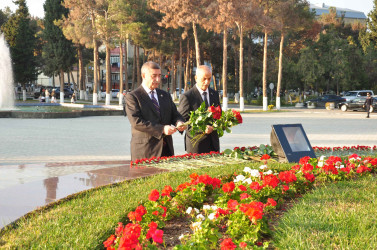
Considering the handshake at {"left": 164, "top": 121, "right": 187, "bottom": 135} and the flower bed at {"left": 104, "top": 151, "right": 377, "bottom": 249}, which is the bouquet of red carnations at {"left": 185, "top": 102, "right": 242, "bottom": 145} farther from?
the flower bed at {"left": 104, "top": 151, "right": 377, "bottom": 249}

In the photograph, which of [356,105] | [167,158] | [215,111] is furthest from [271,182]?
[356,105]

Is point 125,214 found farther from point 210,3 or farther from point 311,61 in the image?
point 311,61

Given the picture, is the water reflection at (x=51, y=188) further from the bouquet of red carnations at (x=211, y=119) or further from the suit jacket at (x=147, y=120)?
the bouquet of red carnations at (x=211, y=119)

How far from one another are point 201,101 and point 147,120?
0.96 metres

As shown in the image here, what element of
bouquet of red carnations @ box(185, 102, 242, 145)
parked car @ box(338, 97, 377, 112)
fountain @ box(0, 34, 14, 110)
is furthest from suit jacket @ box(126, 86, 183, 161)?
parked car @ box(338, 97, 377, 112)

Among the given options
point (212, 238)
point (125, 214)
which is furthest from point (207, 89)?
point (212, 238)

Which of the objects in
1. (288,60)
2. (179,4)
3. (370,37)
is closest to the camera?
(179,4)

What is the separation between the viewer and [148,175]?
546 centimetres

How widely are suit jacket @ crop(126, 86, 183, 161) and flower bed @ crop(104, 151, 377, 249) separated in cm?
109

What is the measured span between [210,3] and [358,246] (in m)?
30.7

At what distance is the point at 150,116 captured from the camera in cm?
573

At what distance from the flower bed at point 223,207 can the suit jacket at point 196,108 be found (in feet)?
4.32

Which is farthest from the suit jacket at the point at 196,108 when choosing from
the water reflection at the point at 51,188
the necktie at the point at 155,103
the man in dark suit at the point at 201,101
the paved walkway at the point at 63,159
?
the water reflection at the point at 51,188

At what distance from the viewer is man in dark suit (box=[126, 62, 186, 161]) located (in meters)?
5.45
